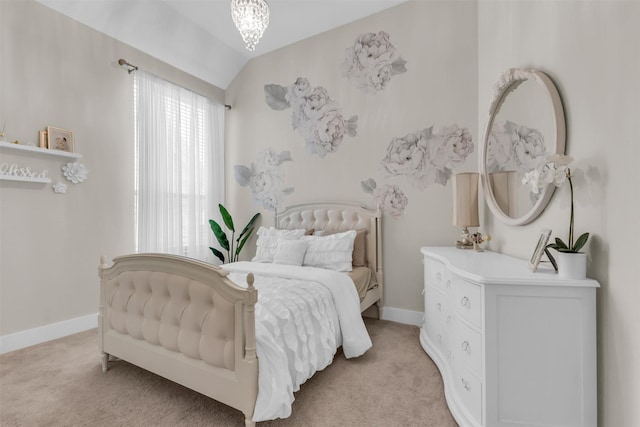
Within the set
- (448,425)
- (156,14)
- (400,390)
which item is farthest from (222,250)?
(448,425)

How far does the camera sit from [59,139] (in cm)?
282

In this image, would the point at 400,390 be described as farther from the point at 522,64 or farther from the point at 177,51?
the point at 177,51

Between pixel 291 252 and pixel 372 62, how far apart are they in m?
2.29

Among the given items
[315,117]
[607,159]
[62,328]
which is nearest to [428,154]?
[315,117]

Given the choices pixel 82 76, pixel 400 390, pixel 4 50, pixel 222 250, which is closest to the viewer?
pixel 400 390

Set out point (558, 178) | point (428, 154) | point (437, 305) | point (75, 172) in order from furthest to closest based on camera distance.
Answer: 1. point (428, 154)
2. point (75, 172)
3. point (437, 305)
4. point (558, 178)

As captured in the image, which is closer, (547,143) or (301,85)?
(547,143)

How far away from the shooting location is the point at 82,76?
3.02 meters

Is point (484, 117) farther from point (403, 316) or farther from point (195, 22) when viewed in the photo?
point (195, 22)

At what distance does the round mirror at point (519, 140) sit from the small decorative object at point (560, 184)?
5.9 inches

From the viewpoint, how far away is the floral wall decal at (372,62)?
3271 mm

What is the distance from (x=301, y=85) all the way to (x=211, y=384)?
342 centimetres

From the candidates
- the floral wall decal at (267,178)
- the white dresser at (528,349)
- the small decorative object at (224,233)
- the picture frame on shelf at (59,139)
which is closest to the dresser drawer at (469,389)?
the white dresser at (528,349)

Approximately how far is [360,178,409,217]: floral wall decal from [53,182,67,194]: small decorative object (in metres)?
3.01
